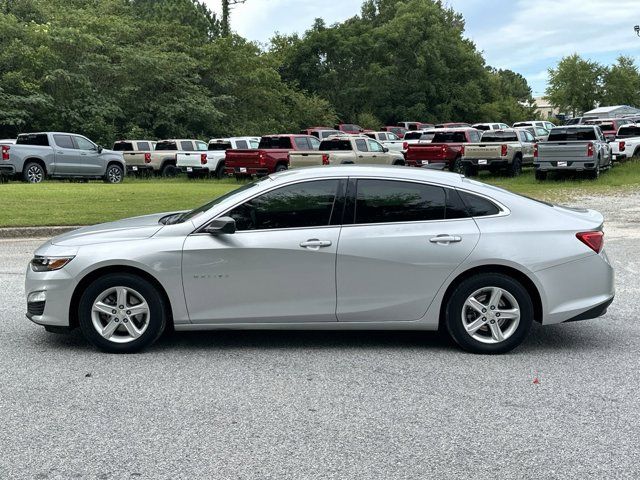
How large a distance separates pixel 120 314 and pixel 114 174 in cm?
2064

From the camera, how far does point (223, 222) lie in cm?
546

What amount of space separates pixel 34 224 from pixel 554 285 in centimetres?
1020

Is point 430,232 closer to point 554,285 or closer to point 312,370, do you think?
point 554,285

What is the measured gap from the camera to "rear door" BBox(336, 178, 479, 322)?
5477mm

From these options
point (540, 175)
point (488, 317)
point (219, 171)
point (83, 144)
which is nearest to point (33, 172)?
point (83, 144)

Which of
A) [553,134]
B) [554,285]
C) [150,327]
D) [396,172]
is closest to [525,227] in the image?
[554,285]

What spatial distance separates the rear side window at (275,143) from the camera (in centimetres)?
2689

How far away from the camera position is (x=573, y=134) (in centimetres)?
2462

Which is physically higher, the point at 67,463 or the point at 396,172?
the point at 396,172

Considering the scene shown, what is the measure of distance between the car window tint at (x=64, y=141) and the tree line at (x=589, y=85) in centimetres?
6512

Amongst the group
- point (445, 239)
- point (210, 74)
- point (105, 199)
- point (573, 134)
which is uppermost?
point (210, 74)

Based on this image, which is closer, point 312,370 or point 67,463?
point 67,463

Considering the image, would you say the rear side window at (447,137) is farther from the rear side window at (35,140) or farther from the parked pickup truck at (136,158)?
the rear side window at (35,140)

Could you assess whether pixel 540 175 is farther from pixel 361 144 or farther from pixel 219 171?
pixel 219 171
